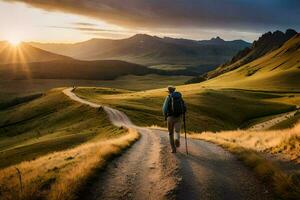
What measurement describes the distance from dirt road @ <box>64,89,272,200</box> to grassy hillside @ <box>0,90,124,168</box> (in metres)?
30.2

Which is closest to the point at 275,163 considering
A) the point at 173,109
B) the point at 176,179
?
the point at 176,179

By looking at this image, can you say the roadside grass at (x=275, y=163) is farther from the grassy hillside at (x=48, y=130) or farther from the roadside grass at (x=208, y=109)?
the roadside grass at (x=208, y=109)

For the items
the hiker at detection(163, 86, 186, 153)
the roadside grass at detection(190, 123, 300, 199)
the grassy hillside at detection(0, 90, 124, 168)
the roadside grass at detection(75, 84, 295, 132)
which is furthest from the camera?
the roadside grass at detection(75, 84, 295, 132)

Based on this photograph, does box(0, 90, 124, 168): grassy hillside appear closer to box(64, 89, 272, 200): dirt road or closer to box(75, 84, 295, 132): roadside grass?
box(75, 84, 295, 132): roadside grass

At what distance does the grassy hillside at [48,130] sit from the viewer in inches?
1977

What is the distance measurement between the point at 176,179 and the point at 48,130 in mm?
70616

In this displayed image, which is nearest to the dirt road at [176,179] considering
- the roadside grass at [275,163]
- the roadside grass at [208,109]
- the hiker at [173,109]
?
the roadside grass at [275,163]

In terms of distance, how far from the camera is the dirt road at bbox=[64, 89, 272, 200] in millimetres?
11875

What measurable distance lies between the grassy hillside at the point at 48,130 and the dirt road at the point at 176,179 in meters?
30.2

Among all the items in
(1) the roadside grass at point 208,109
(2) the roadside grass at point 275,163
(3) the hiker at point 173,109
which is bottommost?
(1) the roadside grass at point 208,109

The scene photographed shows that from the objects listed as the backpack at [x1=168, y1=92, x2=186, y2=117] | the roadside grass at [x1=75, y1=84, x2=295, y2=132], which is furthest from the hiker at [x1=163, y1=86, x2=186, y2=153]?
the roadside grass at [x1=75, y1=84, x2=295, y2=132]

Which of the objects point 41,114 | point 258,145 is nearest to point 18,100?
point 41,114

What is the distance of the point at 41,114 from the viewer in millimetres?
109625

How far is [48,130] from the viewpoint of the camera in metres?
80.5
